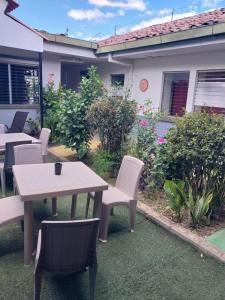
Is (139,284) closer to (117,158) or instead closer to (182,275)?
(182,275)

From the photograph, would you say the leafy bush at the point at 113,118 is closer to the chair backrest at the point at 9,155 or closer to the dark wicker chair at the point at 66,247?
the chair backrest at the point at 9,155

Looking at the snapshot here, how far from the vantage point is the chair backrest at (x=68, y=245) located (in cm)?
177

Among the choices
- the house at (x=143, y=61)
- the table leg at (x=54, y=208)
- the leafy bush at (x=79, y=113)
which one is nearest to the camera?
the table leg at (x=54, y=208)

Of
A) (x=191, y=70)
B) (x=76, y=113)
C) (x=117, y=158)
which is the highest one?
(x=191, y=70)

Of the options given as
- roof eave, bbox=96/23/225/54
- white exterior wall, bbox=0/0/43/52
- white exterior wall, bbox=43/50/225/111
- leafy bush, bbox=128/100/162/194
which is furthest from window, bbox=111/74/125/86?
leafy bush, bbox=128/100/162/194

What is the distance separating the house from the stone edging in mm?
3800

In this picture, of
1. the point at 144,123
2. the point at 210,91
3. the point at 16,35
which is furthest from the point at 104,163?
the point at 16,35

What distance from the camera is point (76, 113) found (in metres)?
5.65

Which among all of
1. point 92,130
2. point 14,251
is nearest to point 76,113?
point 92,130

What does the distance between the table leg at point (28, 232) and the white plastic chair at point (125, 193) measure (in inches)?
33.1

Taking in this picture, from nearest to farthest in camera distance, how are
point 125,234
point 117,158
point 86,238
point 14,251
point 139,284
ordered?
point 86,238
point 139,284
point 14,251
point 125,234
point 117,158

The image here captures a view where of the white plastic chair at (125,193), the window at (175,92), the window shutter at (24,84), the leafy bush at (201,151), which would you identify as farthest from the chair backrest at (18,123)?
the leafy bush at (201,151)

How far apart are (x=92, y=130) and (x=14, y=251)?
3570mm

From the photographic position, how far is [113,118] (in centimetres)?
492
